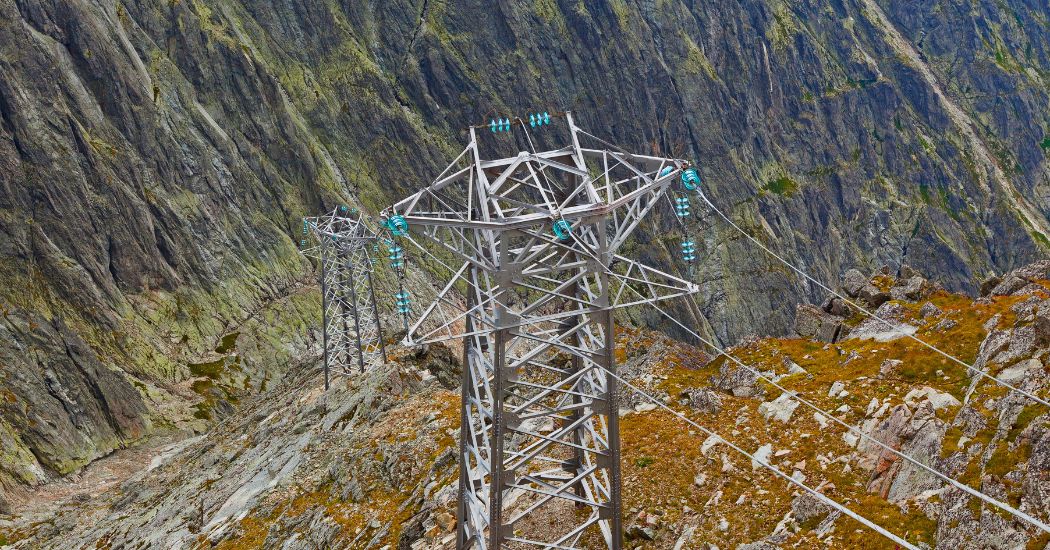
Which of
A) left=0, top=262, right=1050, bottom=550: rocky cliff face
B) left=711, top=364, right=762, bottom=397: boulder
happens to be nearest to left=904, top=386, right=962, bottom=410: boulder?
left=0, top=262, right=1050, bottom=550: rocky cliff face

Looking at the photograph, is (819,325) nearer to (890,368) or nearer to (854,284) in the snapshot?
(854,284)

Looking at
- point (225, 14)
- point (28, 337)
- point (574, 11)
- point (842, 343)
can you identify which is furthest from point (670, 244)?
point (842, 343)

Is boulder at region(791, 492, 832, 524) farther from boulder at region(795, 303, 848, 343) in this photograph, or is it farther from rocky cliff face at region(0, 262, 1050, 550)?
boulder at region(795, 303, 848, 343)

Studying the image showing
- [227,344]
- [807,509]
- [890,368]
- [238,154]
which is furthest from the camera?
[238,154]

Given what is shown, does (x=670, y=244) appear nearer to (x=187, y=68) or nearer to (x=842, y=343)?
(x=187, y=68)

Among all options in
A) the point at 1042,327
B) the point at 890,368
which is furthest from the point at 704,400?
the point at 1042,327

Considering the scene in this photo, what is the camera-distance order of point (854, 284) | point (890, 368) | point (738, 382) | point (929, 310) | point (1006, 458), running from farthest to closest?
1. point (854, 284)
2. point (929, 310)
3. point (738, 382)
4. point (890, 368)
5. point (1006, 458)

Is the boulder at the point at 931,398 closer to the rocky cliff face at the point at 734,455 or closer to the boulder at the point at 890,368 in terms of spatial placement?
the rocky cliff face at the point at 734,455
